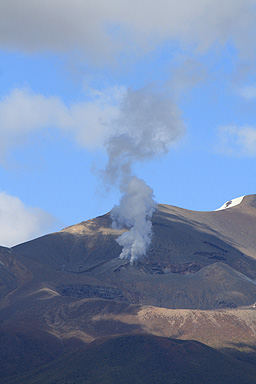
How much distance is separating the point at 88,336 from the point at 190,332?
2279 cm

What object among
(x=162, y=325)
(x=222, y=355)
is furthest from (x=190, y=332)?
(x=222, y=355)

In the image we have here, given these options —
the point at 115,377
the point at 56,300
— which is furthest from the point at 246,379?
the point at 56,300

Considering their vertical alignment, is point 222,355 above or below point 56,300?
below

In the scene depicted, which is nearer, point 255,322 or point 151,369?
point 151,369

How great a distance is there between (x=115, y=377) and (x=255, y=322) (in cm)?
5625

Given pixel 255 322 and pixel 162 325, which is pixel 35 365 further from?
pixel 255 322

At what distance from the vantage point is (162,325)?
6639 inches

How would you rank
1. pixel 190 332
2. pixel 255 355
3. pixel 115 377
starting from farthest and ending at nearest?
pixel 190 332
pixel 255 355
pixel 115 377

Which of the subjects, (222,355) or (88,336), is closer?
(222,355)

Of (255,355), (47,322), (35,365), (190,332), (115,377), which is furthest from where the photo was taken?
(47,322)

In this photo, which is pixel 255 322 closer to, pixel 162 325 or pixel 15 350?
pixel 162 325

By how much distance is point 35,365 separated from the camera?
138m

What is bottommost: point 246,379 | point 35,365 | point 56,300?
point 246,379

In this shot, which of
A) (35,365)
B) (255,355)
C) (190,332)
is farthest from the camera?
(190,332)
